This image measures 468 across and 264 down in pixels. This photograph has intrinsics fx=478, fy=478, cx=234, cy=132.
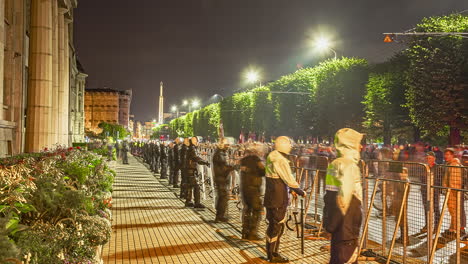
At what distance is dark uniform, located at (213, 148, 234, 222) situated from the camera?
1214 centimetres

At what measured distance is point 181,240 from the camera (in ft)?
33.0

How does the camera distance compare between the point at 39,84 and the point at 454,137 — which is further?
the point at 454,137

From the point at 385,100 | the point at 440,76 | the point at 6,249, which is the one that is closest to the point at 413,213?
the point at 6,249

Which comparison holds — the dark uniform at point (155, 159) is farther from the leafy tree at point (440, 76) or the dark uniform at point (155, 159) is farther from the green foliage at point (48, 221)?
the green foliage at point (48, 221)

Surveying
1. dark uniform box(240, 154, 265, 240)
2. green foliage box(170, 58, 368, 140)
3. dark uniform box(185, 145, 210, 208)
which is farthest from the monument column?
dark uniform box(240, 154, 265, 240)

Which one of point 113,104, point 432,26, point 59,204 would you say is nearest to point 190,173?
point 59,204

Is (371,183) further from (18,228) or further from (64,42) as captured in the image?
(64,42)

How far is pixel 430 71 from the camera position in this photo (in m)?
36.7

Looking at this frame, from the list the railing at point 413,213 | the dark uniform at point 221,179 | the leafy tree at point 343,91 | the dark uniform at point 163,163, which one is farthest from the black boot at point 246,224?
the leafy tree at point 343,91

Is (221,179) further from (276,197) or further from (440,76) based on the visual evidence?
(440,76)

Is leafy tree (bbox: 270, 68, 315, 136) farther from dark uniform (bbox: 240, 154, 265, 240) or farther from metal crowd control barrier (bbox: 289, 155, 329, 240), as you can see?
dark uniform (bbox: 240, 154, 265, 240)

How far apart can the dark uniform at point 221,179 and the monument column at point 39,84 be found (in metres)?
17.3

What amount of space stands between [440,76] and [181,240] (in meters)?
31.5

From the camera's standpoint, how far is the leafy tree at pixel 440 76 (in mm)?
35750
